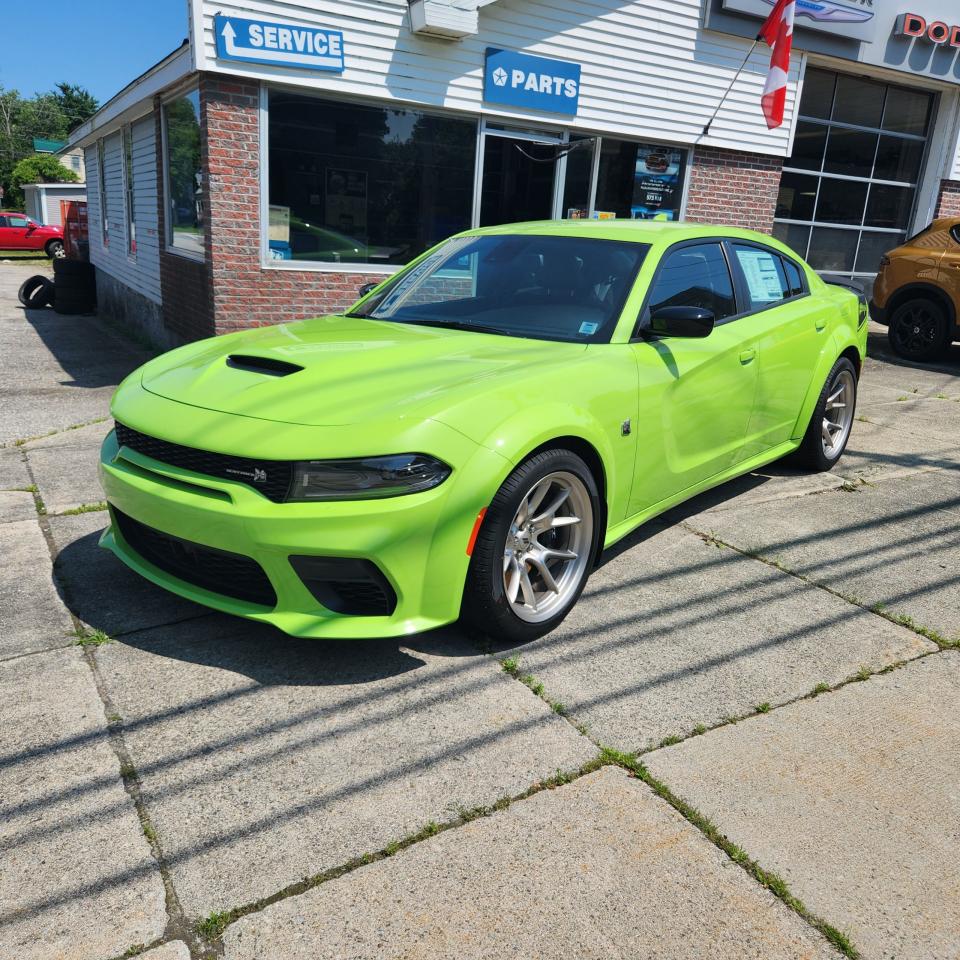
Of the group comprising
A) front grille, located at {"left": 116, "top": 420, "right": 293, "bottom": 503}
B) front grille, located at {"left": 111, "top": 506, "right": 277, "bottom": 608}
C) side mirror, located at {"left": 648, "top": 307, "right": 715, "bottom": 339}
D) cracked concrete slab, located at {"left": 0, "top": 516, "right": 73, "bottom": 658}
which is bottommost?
cracked concrete slab, located at {"left": 0, "top": 516, "right": 73, "bottom": 658}

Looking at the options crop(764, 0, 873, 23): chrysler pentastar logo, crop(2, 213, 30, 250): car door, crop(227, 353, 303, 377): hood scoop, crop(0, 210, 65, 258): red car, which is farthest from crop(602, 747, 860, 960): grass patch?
crop(2, 213, 30, 250): car door

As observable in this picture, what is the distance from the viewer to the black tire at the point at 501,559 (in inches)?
123

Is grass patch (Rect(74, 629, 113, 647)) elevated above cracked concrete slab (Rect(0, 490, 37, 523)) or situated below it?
above

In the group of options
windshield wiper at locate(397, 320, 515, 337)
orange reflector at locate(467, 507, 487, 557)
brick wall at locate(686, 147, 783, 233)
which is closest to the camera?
orange reflector at locate(467, 507, 487, 557)

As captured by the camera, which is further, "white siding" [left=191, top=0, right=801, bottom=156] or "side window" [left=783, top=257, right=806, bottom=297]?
"white siding" [left=191, top=0, right=801, bottom=156]

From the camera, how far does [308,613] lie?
303cm

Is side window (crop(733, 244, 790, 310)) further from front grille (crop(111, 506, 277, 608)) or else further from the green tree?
the green tree

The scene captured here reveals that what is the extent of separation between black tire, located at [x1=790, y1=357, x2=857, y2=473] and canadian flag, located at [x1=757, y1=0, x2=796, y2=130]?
651 centimetres

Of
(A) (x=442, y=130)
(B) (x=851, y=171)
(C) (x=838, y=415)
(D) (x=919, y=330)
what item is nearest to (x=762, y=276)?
(C) (x=838, y=415)

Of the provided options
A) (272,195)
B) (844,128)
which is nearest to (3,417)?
(272,195)

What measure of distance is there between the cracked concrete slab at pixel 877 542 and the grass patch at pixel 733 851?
5.83 feet

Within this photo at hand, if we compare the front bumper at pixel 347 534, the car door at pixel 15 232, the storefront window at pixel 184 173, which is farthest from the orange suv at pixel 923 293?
the car door at pixel 15 232

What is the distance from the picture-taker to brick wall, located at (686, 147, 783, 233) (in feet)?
37.7

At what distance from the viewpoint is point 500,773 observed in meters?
2.70
